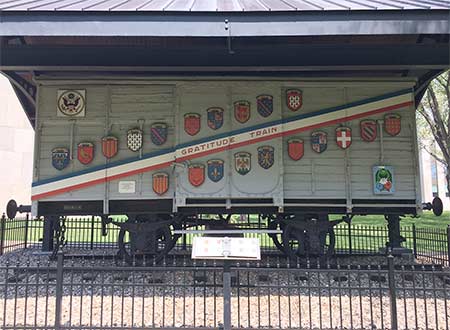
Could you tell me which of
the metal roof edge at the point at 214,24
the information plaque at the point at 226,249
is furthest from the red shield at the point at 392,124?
the information plaque at the point at 226,249

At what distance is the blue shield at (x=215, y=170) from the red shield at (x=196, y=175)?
5.2 inches

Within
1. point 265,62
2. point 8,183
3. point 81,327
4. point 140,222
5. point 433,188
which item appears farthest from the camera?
point 433,188

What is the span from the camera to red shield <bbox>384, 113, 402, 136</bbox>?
256 inches

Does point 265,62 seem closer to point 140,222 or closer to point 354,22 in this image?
point 354,22

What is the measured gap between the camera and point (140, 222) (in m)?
6.75

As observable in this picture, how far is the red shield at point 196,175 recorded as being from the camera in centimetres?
628

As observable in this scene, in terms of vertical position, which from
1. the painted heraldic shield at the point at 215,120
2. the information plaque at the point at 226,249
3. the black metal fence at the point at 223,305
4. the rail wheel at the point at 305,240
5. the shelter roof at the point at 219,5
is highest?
the shelter roof at the point at 219,5

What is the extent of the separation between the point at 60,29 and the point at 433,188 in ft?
184

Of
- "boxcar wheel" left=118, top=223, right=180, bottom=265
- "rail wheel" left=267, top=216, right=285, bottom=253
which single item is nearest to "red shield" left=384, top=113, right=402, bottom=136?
"rail wheel" left=267, top=216, right=285, bottom=253

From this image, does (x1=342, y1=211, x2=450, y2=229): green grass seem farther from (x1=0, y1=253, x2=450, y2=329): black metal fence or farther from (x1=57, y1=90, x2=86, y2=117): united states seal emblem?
(x1=57, y1=90, x2=86, y2=117): united states seal emblem

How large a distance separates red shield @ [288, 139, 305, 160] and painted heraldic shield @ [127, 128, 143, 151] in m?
2.81

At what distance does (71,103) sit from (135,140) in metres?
1.44

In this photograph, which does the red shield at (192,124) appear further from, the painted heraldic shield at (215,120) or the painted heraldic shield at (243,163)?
the painted heraldic shield at (243,163)

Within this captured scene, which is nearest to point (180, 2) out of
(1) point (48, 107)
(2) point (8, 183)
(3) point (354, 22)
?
(3) point (354, 22)
